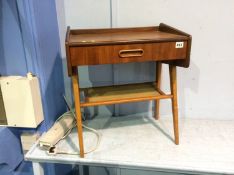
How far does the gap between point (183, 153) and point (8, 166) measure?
79 cm

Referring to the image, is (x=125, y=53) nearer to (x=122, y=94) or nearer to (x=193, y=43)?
(x=122, y=94)

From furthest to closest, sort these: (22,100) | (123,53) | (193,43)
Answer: (193,43) → (22,100) → (123,53)

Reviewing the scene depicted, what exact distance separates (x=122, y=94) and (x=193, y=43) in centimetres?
46

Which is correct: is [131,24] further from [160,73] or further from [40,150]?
[40,150]

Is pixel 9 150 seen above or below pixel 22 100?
below

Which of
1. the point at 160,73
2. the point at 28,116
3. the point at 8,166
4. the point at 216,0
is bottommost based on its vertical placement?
the point at 8,166

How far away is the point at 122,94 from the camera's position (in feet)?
3.49

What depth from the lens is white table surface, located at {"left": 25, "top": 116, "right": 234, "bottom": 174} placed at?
92cm

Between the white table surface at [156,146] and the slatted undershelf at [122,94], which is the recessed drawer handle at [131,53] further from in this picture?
the white table surface at [156,146]

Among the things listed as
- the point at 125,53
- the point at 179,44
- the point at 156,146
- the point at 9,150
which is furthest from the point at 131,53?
the point at 9,150

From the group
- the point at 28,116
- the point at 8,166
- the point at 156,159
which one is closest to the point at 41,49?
the point at 28,116

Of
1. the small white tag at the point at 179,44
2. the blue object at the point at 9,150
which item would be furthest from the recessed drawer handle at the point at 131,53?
the blue object at the point at 9,150

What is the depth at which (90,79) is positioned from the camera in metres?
1.30

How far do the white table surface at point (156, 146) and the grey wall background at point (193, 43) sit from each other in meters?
0.12
